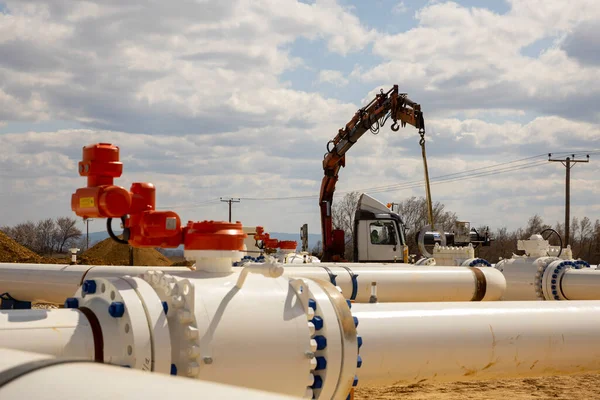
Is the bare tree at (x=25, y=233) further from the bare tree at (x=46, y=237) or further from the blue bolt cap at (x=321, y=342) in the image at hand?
the blue bolt cap at (x=321, y=342)

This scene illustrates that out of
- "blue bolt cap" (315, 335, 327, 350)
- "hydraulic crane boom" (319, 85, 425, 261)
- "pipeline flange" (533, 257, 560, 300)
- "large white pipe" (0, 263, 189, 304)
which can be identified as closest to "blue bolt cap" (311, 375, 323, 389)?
"blue bolt cap" (315, 335, 327, 350)

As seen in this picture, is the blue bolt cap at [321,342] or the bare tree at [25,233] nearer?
the blue bolt cap at [321,342]

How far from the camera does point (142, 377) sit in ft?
4.38

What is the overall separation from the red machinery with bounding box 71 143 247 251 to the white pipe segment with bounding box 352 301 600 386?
786 millimetres

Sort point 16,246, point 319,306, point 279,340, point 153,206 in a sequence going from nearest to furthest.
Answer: point 279,340 → point 319,306 → point 153,206 → point 16,246

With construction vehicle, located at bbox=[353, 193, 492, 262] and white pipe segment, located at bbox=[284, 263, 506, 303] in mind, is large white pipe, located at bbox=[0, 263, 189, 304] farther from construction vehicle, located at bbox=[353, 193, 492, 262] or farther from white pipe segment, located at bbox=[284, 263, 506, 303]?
construction vehicle, located at bbox=[353, 193, 492, 262]

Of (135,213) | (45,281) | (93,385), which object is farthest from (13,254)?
(93,385)

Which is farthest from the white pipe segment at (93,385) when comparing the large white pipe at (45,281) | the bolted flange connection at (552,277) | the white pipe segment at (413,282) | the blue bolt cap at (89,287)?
the bolted flange connection at (552,277)

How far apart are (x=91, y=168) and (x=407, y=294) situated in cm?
426

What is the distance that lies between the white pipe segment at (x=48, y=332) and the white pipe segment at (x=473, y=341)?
1306 millimetres

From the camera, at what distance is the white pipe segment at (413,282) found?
21.0 ft

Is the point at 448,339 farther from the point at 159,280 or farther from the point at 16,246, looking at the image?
the point at 16,246

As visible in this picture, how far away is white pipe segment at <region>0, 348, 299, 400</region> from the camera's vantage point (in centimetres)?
124

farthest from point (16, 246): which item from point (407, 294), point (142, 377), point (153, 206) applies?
point (142, 377)
